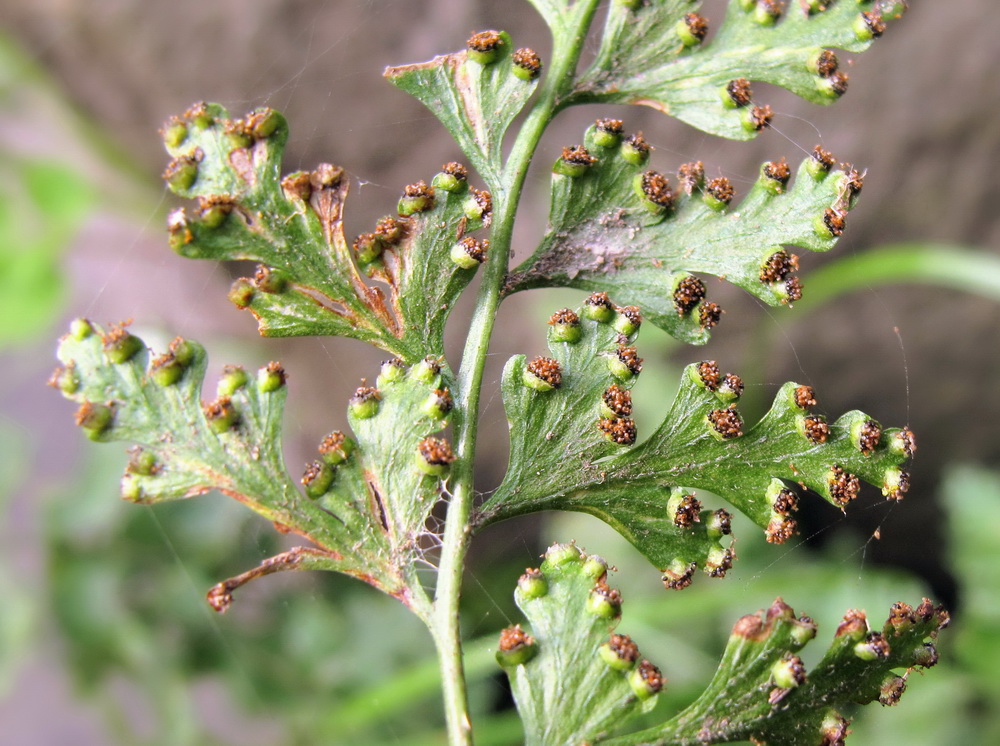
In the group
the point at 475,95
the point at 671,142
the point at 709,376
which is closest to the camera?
the point at 709,376

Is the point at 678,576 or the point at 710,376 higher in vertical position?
the point at 710,376

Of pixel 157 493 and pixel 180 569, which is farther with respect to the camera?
pixel 180 569

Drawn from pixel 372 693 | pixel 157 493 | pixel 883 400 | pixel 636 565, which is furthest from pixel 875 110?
pixel 157 493

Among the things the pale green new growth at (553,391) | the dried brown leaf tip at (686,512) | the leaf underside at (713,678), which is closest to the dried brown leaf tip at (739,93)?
the pale green new growth at (553,391)

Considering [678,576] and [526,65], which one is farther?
[526,65]

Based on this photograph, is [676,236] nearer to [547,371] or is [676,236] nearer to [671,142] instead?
[547,371]

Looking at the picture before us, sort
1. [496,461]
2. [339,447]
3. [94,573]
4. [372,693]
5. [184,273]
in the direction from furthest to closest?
[184,273], [496,461], [94,573], [372,693], [339,447]

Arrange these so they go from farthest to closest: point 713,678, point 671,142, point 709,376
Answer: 1. point 671,142
2. point 709,376
3. point 713,678

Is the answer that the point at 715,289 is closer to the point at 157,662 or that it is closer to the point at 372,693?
the point at 372,693

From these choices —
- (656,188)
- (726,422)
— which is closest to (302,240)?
(656,188)
